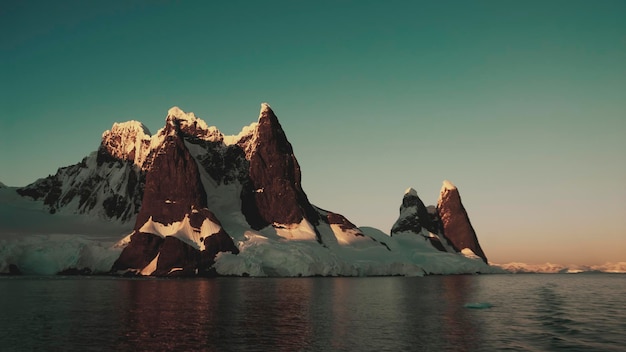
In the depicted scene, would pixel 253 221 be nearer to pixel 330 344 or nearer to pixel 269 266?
pixel 269 266

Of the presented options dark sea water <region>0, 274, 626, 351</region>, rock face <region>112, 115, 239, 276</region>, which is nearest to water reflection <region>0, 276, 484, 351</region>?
dark sea water <region>0, 274, 626, 351</region>

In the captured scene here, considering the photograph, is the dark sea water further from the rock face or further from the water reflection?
the rock face

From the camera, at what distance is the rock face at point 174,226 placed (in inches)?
6043

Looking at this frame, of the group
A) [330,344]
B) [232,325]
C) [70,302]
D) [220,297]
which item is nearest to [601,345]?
[330,344]

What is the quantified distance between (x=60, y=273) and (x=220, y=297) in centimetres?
10550

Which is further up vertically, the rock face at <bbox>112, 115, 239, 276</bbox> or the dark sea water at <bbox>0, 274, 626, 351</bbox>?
the rock face at <bbox>112, 115, 239, 276</bbox>

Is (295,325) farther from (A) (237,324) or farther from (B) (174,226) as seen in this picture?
(B) (174,226)

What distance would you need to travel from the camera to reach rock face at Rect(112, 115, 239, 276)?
154 metres

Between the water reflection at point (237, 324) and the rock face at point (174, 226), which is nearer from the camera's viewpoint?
the water reflection at point (237, 324)

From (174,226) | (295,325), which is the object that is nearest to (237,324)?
(295,325)

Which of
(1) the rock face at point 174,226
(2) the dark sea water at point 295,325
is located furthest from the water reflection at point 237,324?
(1) the rock face at point 174,226

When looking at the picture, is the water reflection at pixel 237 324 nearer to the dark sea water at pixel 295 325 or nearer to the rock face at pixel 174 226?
the dark sea water at pixel 295 325

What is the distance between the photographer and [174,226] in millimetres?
169875

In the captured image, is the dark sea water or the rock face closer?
the dark sea water
